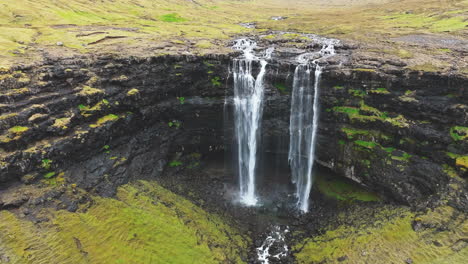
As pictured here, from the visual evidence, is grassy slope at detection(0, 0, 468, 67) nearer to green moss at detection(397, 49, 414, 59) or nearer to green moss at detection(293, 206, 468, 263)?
green moss at detection(397, 49, 414, 59)

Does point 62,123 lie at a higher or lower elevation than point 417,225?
higher

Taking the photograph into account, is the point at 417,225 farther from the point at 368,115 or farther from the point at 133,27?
the point at 133,27

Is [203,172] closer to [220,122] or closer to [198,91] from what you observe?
[220,122]

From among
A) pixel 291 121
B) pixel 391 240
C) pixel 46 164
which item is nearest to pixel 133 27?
pixel 291 121

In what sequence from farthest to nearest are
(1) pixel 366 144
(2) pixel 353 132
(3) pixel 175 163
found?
(3) pixel 175 163, (2) pixel 353 132, (1) pixel 366 144

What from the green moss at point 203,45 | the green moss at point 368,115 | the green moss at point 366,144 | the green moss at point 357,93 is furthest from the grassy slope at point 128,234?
the green moss at point 203,45

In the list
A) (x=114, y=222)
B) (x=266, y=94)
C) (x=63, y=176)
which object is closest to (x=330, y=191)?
(x=266, y=94)
